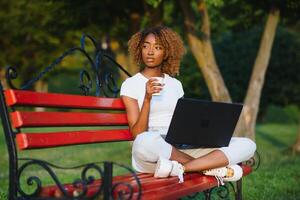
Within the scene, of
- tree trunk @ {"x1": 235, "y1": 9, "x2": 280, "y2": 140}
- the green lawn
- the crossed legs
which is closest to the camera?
the crossed legs

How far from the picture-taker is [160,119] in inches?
196

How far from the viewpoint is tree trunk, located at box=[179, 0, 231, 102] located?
475 inches

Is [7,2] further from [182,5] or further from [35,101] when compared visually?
[35,101]

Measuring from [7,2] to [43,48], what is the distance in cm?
409

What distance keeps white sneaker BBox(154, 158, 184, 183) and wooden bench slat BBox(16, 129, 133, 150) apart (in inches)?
22.2

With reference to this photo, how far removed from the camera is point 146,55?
16.6ft

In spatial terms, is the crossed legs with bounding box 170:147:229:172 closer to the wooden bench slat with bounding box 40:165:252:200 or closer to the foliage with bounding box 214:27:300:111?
the wooden bench slat with bounding box 40:165:252:200

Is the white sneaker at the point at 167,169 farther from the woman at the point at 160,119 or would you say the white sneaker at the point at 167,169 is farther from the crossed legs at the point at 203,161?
the crossed legs at the point at 203,161

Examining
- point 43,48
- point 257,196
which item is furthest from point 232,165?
point 43,48

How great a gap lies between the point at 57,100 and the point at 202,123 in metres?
0.98

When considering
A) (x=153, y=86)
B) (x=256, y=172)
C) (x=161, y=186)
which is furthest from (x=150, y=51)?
(x=256, y=172)

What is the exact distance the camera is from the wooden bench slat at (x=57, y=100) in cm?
398

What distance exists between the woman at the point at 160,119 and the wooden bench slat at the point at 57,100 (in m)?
0.17

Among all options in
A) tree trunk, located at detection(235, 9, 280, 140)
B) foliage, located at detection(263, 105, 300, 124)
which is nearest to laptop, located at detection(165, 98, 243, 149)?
tree trunk, located at detection(235, 9, 280, 140)
